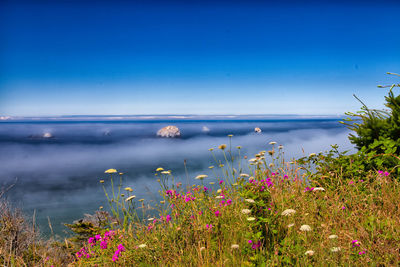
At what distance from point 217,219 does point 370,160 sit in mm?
3608

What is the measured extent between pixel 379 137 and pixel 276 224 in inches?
141

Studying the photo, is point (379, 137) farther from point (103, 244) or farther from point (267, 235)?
point (103, 244)

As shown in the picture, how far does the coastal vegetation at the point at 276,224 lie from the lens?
253 centimetres

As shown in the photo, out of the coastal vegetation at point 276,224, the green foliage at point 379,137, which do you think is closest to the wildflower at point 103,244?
the coastal vegetation at point 276,224

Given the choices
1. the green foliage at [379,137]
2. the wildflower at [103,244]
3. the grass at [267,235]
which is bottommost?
the wildflower at [103,244]

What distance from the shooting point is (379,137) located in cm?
498

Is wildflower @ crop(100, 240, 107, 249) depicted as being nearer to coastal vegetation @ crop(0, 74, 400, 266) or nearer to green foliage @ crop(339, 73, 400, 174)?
coastal vegetation @ crop(0, 74, 400, 266)

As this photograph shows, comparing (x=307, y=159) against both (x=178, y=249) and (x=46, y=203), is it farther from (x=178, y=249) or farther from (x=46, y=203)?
(x=46, y=203)

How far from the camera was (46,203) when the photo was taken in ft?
72.3

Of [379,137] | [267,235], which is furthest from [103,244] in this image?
[379,137]

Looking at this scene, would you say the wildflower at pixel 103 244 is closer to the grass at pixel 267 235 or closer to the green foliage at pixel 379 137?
the grass at pixel 267 235

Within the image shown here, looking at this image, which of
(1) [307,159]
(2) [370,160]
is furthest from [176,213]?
(2) [370,160]

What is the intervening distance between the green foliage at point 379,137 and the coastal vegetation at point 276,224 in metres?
0.02

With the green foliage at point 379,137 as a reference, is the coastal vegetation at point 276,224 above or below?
below
